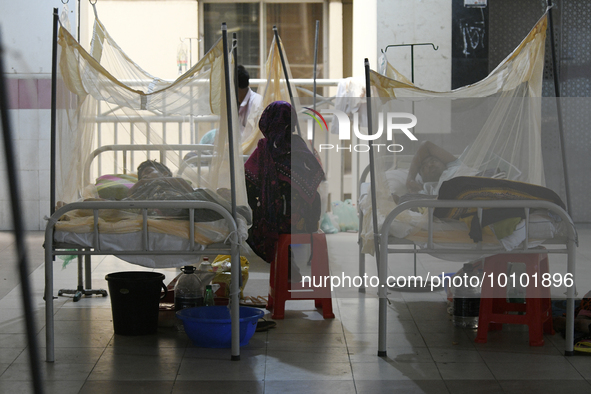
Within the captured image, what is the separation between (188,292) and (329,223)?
11.1 feet

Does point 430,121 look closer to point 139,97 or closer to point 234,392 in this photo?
point 139,97

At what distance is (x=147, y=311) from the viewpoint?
10.6 feet

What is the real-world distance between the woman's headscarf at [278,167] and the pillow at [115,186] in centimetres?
75

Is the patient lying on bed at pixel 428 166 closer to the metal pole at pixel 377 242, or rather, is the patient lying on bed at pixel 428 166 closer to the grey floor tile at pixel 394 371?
the metal pole at pixel 377 242

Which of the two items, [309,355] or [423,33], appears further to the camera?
[423,33]

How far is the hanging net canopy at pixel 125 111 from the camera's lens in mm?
3047

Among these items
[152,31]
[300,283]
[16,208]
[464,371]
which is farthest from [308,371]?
[152,31]

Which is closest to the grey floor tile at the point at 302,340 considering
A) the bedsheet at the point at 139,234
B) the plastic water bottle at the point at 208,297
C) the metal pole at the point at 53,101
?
the plastic water bottle at the point at 208,297

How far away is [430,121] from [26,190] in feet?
13.4

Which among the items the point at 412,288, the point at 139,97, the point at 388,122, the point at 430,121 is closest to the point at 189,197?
the point at 139,97

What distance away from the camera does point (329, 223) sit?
657cm

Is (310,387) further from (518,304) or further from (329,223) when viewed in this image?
(329,223)

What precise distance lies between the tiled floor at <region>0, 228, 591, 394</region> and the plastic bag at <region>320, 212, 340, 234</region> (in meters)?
2.61

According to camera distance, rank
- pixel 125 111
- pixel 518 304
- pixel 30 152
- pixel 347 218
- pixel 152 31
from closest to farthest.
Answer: pixel 125 111
pixel 518 304
pixel 30 152
pixel 347 218
pixel 152 31
